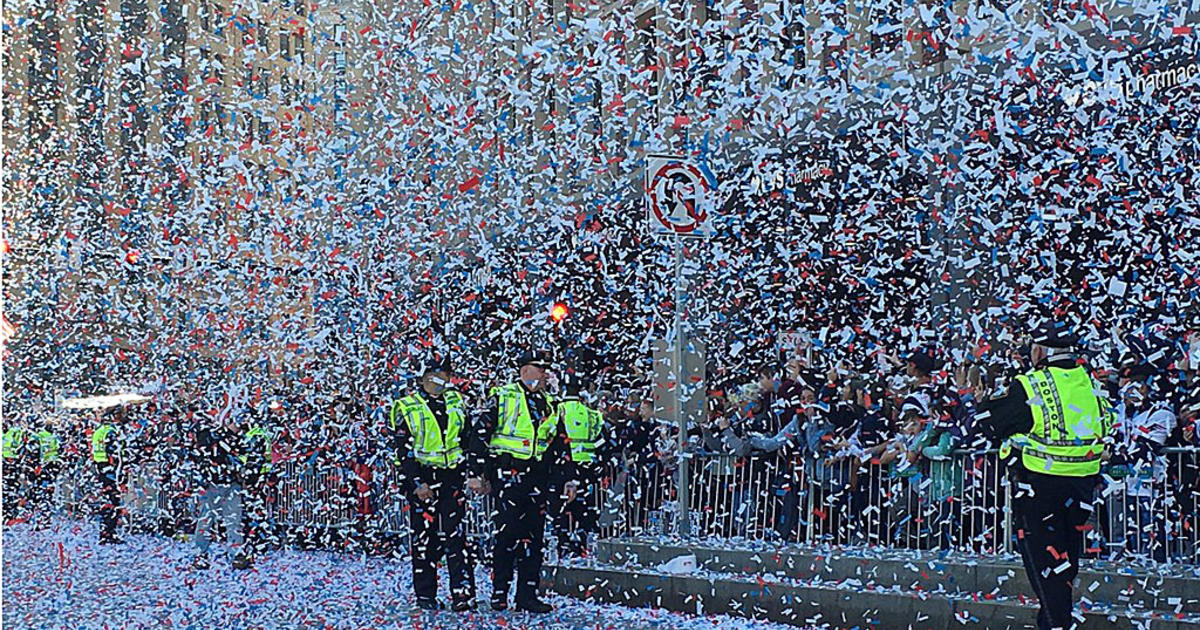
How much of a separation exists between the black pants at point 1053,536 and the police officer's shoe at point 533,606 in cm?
299

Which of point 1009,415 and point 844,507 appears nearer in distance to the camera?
point 1009,415

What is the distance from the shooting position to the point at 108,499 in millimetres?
13719

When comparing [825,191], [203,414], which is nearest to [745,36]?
[825,191]

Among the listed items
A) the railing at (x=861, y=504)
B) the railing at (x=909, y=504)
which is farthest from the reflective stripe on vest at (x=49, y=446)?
the railing at (x=909, y=504)

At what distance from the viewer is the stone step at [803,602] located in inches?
244

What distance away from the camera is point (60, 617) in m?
8.63

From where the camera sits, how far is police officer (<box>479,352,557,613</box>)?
809 cm

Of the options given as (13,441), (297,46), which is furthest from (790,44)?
(297,46)

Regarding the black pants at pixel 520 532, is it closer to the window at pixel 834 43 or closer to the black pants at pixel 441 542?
the black pants at pixel 441 542

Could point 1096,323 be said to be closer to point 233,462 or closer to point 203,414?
point 233,462

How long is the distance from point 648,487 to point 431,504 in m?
1.77

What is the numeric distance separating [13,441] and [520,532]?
1472 centimetres

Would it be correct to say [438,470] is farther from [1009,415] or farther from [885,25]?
[885,25]

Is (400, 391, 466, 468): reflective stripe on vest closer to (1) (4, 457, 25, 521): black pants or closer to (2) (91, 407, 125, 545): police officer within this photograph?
(2) (91, 407, 125, 545): police officer
